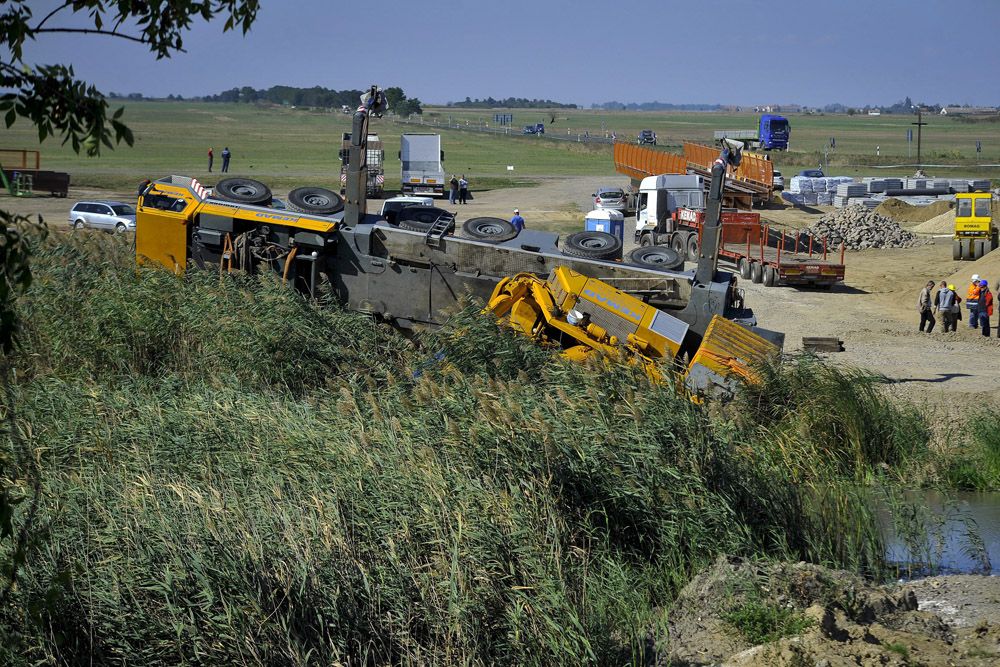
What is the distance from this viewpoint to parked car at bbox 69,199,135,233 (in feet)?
107

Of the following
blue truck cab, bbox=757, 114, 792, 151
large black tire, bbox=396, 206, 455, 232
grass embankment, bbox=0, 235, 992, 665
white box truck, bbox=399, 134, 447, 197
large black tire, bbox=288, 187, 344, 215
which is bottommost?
grass embankment, bbox=0, 235, 992, 665

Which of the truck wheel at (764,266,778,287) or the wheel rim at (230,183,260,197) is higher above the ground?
the wheel rim at (230,183,260,197)

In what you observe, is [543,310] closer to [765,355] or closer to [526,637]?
[765,355]

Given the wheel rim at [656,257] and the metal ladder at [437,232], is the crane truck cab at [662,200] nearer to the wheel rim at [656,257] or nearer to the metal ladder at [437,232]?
the wheel rim at [656,257]

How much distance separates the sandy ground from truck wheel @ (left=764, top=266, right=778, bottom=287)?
16 centimetres

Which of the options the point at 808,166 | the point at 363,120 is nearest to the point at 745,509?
the point at 363,120

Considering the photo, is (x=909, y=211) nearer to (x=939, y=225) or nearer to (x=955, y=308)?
(x=939, y=225)

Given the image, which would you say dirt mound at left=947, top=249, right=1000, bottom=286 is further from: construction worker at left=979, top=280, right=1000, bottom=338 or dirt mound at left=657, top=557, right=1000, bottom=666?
dirt mound at left=657, top=557, right=1000, bottom=666

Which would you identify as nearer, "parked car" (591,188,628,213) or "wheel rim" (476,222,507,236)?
"wheel rim" (476,222,507,236)

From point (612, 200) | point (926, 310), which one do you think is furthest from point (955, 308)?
point (612, 200)

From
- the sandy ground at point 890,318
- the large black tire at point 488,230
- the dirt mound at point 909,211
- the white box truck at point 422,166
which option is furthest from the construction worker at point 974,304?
the white box truck at point 422,166

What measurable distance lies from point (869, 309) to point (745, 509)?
1791 centimetres

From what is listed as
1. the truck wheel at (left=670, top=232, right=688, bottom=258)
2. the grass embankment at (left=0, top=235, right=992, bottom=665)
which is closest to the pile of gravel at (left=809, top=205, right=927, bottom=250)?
the truck wheel at (left=670, top=232, right=688, bottom=258)

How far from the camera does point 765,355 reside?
1312 centimetres
